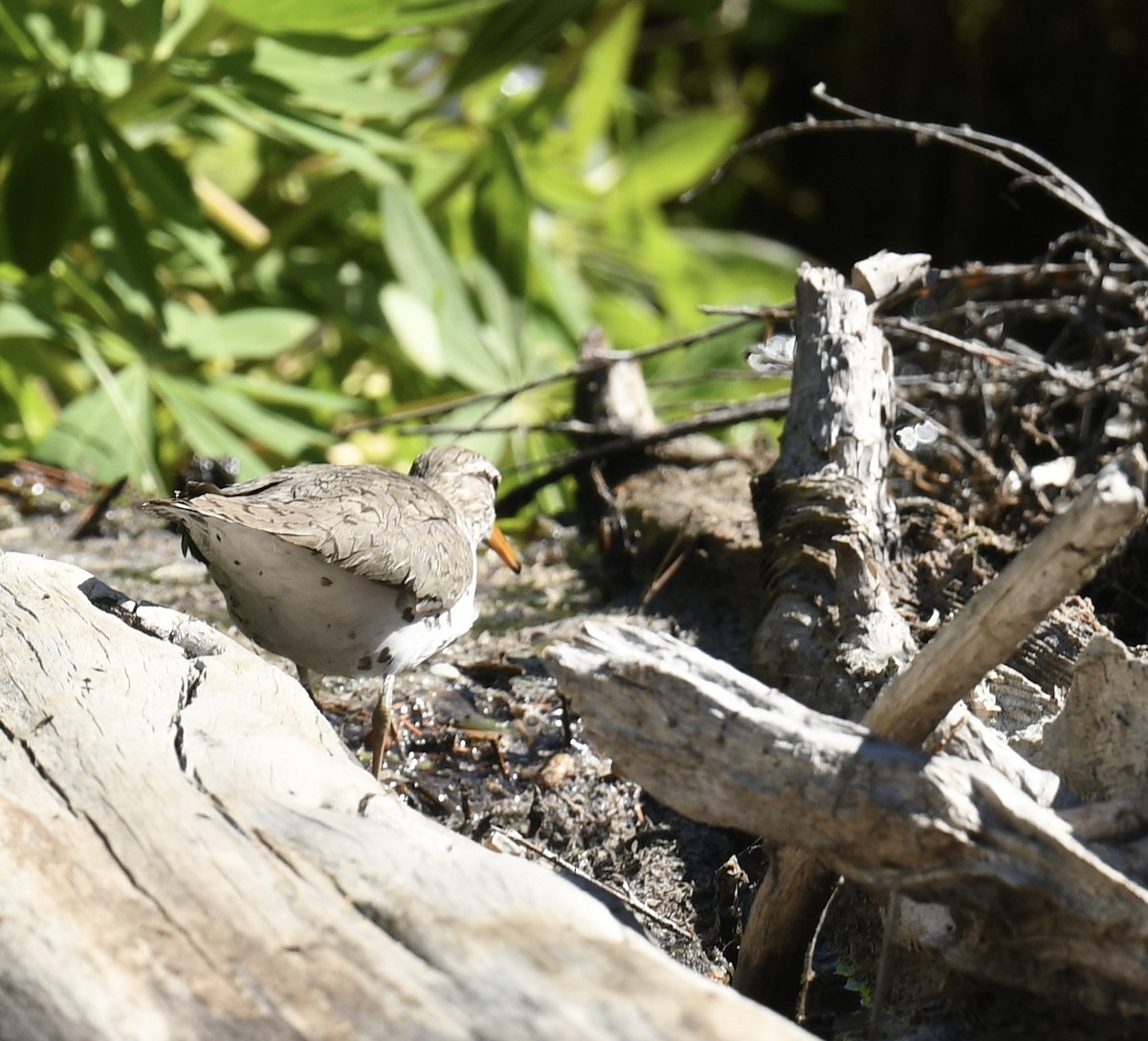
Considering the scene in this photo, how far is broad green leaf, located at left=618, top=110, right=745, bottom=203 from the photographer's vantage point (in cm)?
714

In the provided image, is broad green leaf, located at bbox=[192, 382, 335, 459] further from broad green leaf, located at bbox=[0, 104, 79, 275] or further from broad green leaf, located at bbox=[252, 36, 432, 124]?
broad green leaf, located at bbox=[252, 36, 432, 124]

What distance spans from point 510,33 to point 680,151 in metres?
2.18

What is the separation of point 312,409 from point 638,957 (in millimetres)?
4205

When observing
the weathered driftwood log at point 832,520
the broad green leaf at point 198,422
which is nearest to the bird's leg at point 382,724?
the weathered driftwood log at point 832,520

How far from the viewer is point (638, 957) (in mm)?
1832

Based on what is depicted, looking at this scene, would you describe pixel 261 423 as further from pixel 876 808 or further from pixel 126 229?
pixel 876 808

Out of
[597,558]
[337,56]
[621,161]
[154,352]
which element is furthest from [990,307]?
[621,161]

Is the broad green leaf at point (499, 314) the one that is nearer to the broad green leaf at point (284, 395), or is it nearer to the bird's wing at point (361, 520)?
the broad green leaf at point (284, 395)

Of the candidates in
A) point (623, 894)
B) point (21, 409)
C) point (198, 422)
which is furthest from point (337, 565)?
point (21, 409)

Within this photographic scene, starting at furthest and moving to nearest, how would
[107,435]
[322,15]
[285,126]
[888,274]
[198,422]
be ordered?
[198,422], [107,435], [285,126], [322,15], [888,274]

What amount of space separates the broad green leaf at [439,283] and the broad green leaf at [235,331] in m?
0.46

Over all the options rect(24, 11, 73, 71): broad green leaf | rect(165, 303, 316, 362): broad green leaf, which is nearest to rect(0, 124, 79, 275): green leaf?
rect(24, 11, 73, 71): broad green leaf

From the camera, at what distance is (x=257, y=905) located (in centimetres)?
192

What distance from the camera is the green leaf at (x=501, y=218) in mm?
5387
